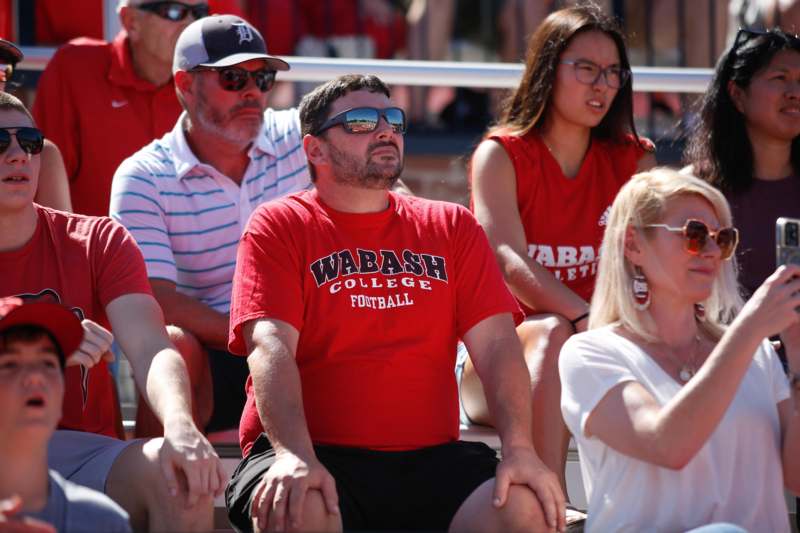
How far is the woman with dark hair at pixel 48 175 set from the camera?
167 inches

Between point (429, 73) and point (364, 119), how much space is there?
1585mm

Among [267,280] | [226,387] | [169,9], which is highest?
[169,9]

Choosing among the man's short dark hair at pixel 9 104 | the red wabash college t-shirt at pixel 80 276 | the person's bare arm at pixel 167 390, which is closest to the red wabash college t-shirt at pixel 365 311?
the person's bare arm at pixel 167 390

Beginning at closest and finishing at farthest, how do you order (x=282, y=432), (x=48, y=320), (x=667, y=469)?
1. (x=48, y=320)
2. (x=667, y=469)
3. (x=282, y=432)

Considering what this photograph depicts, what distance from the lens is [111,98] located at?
16.6 ft

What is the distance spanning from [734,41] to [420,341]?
1.82 m

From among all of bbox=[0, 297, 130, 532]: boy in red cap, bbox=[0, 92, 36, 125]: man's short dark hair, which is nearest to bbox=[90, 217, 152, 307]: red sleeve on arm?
bbox=[0, 92, 36, 125]: man's short dark hair

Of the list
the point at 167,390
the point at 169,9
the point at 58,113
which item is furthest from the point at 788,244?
the point at 58,113

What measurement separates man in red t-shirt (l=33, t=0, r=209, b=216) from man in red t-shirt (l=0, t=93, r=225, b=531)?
129cm

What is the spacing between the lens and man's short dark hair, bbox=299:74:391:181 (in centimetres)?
377

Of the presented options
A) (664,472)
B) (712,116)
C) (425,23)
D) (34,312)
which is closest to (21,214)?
(34,312)

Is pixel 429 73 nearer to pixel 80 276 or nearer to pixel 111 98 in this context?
pixel 111 98

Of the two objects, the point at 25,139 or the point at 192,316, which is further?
the point at 192,316

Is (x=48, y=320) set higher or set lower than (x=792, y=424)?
higher
